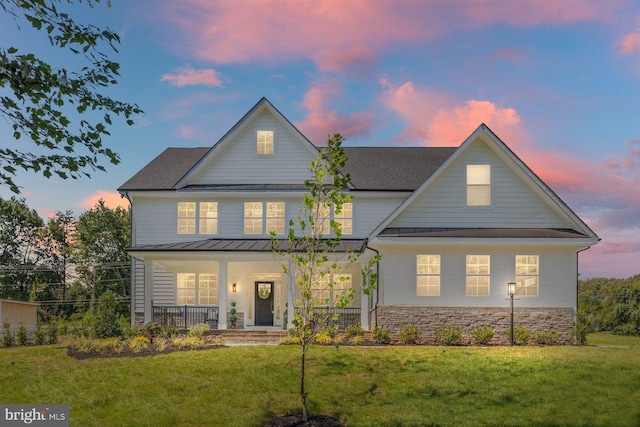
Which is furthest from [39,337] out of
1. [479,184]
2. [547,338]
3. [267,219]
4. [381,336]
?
[547,338]

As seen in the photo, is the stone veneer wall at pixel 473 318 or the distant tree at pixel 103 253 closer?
the stone veneer wall at pixel 473 318

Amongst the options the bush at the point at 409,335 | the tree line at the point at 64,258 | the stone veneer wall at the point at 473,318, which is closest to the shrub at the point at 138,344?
the stone veneer wall at the point at 473,318

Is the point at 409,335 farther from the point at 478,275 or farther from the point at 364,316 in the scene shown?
the point at 364,316

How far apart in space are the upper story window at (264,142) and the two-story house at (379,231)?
0.21 ft

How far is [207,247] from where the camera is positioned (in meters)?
23.9

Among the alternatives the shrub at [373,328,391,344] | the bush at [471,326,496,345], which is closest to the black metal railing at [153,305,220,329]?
the shrub at [373,328,391,344]

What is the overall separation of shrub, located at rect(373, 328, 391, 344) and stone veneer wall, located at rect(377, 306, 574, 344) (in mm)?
1090

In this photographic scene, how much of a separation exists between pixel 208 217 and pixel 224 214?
757 millimetres

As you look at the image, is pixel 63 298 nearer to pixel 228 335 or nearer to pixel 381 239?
pixel 228 335

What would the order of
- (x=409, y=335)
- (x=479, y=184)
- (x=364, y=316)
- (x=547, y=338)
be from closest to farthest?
(x=409, y=335)
(x=547, y=338)
(x=479, y=184)
(x=364, y=316)

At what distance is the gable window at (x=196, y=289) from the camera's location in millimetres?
26875

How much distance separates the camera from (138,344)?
61.9 ft

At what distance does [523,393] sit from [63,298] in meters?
42.6

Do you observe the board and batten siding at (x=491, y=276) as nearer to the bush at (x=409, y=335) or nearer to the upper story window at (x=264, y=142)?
the bush at (x=409, y=335)
